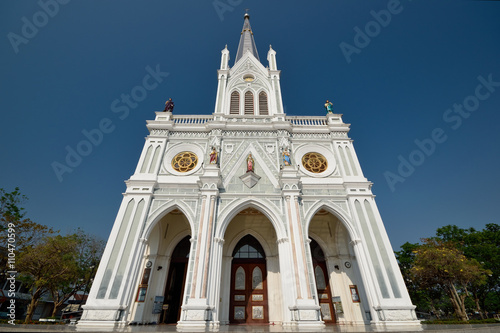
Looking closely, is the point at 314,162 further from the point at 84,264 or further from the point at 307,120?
the point at 84,264

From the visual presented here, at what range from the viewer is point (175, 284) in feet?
43.2

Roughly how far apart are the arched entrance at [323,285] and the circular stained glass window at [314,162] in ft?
15.3

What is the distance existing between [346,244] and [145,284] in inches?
463

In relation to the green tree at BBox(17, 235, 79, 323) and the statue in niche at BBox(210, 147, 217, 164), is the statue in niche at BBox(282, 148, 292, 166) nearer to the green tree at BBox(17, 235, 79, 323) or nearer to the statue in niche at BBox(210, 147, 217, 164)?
the statue in niche at BBox(210, 147, 217, 164)

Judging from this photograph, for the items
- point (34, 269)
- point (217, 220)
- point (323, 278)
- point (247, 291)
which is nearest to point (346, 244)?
point (323, 278)

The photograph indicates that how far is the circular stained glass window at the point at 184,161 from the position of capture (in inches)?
544

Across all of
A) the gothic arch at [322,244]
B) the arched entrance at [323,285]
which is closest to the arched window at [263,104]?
the gothic arch at [322,244]

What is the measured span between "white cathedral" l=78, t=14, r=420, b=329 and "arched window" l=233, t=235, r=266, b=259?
62 mm

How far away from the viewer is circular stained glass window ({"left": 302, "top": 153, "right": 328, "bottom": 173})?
1394 cm

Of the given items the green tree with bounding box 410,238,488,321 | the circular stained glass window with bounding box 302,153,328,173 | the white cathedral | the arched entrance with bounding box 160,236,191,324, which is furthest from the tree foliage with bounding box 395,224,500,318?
the arched entrance with bounding box 160,236,191,324

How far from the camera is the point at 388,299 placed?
9.71 meters

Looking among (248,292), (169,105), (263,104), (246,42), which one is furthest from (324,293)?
(246,42)

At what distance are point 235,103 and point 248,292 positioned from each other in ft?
43.4

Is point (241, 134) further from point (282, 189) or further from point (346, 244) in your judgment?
point (346, 244)
